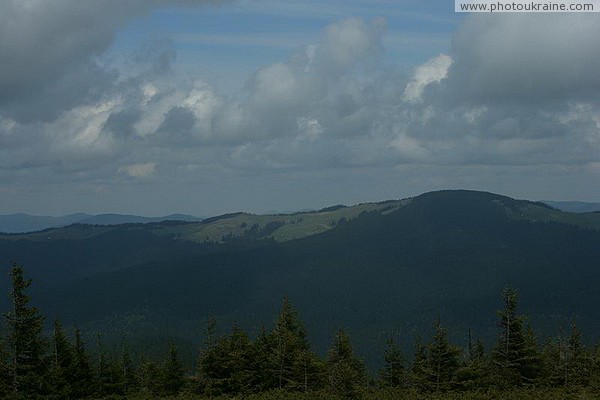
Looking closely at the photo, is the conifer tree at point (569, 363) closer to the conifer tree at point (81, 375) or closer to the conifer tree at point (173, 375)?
the conifer tree at point (173, 375)

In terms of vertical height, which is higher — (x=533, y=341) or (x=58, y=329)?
(x=58, y=329)

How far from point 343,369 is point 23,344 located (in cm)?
2564

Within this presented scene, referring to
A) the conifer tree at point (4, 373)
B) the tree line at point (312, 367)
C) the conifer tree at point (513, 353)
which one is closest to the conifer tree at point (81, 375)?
the tree line at point (312, 367)

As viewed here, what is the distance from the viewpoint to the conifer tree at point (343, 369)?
4297 cm

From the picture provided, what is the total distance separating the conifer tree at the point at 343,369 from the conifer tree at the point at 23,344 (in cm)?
2405

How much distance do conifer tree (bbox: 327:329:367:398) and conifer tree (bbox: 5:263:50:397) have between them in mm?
24053

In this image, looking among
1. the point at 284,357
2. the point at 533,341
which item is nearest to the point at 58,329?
the point at 284,357

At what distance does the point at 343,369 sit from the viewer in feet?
142

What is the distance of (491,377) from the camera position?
5234 cm

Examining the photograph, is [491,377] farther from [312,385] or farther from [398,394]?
[312,385]

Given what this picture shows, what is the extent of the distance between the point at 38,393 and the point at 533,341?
1954 inches

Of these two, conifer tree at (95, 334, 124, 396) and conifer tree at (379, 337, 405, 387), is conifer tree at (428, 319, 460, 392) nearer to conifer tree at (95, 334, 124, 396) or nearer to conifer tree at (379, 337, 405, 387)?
conifer tree at (379, 337, 405, 387)

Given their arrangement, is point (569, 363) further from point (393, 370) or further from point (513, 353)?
point (393, 370)

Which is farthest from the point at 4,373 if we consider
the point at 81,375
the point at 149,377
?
the point at 149,377
